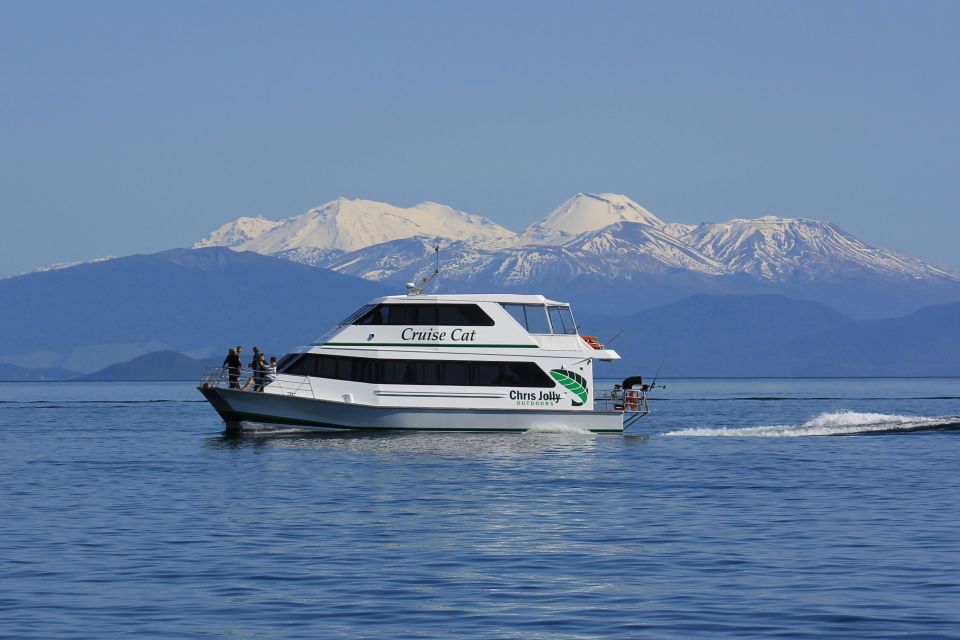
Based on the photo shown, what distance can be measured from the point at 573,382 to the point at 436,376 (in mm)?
4419

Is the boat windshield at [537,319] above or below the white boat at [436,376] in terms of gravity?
above

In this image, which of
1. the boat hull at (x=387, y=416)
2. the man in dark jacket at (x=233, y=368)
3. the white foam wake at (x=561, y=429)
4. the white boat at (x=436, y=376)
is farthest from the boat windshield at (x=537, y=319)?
the man in dark jacket at (x=233, y=368)

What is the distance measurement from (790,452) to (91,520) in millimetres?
23659

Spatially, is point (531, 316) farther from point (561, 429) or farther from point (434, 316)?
point (561, 429)

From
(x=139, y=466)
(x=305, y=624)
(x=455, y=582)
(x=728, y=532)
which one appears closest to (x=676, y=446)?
(x=139, y=466)

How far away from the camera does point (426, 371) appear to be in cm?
4462

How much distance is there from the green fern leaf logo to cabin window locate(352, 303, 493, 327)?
266 cm

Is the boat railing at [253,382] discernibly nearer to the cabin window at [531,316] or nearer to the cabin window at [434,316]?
the cabin window at [434,316]

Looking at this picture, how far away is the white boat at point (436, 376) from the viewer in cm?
4447

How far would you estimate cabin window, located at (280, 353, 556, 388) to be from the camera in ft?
146

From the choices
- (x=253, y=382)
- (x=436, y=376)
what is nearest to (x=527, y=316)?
(x=436, y=376)

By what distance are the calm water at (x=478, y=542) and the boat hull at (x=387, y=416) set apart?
191cm

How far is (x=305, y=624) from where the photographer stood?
1652cm

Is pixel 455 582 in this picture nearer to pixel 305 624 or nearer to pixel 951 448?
pixel 305 624
